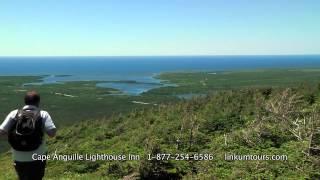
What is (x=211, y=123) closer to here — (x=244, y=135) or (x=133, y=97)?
(x=244, y=135)

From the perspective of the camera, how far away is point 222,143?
13.9 metres

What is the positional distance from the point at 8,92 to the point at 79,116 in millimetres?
27661

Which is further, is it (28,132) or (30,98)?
(30,98)

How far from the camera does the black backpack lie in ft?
19.6

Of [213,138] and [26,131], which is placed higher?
Result: [26,131]

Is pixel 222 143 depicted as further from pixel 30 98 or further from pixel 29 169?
pixel 30 98

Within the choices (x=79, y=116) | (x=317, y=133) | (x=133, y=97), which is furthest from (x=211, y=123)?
(x=133, y=97)

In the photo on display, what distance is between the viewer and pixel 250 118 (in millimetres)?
17047

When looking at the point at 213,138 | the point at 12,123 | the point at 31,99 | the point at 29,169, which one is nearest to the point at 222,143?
the point at 213,138

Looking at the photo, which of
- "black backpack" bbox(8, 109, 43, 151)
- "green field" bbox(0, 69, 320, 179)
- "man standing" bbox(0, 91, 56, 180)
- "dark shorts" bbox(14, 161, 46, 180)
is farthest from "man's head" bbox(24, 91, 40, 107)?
"green field" bbox(0, 69, 320, 179)

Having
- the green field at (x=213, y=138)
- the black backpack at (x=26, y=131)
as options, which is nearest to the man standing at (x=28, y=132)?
the black backpack at (x=26, y=131)

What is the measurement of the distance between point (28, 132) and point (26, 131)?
0.03 meters

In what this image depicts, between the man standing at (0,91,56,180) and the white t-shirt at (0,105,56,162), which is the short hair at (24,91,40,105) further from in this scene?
the white t-shirt at (0,105,56,162)

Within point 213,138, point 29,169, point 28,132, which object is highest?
point 28,132
